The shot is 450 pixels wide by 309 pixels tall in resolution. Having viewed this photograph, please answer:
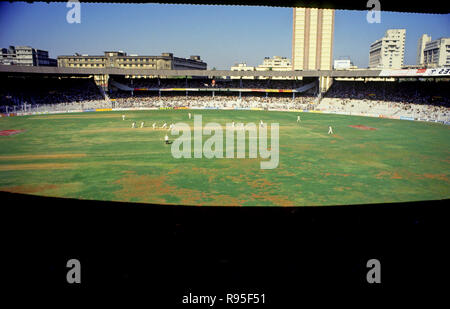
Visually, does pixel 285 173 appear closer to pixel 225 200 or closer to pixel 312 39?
pixel 225 200

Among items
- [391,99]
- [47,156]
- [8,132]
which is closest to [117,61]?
[8,132]

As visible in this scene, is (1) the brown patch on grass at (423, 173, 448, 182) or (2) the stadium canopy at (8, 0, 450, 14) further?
(1) the brown patch on grass at (423, 173, 448, 182)

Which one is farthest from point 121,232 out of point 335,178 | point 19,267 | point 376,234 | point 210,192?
point 335,178

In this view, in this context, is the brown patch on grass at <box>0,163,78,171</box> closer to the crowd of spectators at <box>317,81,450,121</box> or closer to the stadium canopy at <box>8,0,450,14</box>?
the stadium canopy at <box>8,0,450,14</box>

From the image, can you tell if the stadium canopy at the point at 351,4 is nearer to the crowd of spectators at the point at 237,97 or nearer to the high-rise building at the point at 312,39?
the crowd of spectators at the point at 237,97

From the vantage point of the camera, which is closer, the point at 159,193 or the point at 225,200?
the point at 225,200

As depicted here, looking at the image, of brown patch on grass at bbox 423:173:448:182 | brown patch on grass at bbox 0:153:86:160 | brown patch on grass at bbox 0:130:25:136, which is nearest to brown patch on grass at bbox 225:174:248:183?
brown patch on grass at bbox 423:173:448:182
